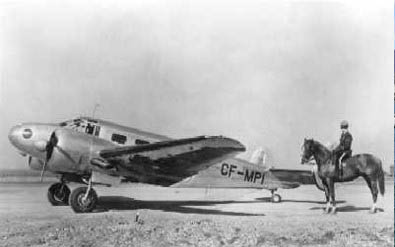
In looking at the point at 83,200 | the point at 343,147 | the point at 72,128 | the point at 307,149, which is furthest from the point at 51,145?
the point at 343,147

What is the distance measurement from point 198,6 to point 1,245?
640cm

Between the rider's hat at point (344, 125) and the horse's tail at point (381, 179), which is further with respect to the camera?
the horse's tail at point (381, 179)

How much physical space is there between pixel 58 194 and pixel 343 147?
8.21m

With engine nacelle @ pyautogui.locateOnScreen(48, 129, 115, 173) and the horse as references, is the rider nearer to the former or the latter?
the horse

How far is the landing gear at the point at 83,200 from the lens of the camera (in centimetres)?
1012

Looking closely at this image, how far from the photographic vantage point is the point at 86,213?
10.1 meters

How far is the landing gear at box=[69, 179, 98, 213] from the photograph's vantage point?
33.2 feet

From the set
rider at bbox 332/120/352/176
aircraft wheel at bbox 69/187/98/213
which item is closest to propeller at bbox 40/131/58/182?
aircraft wheel at bbox 69/187/98/213

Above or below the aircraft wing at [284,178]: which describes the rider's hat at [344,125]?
above

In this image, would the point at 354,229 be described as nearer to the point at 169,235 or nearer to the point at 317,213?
the point at 317,213

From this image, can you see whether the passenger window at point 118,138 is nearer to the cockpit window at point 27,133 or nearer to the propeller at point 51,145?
the propeller at point 51,145

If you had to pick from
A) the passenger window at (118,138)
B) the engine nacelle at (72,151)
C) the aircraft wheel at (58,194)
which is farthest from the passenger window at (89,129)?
the aircraft wheel at (58,194)

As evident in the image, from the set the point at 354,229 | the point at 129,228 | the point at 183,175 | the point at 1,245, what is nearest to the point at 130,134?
the point at 183,175

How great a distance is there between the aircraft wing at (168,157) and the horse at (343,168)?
224 cm
